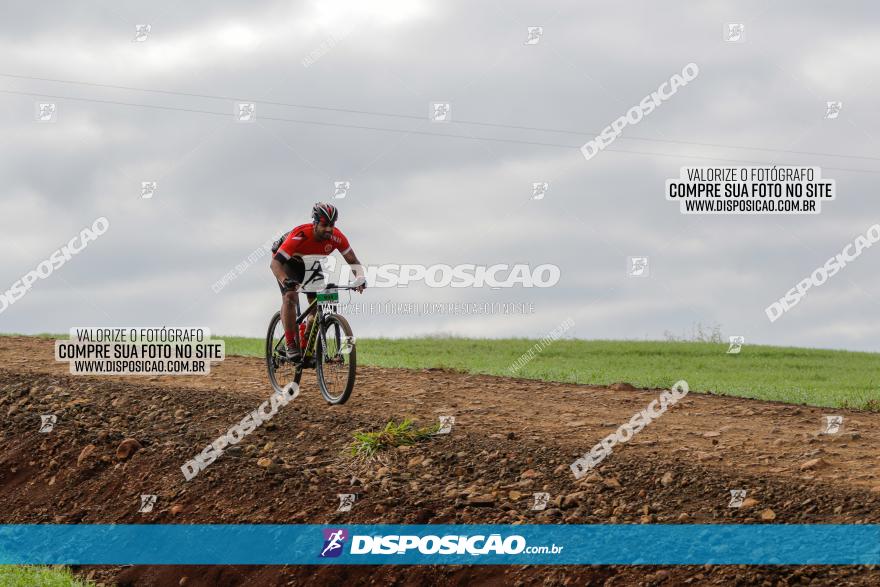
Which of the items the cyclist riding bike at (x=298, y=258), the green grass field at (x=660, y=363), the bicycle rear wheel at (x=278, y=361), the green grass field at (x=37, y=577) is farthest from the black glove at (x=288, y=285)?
the green grass field at (x=660, y=363)

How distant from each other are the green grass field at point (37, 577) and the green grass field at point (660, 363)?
8.03m

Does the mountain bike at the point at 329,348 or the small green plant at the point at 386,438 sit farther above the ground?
the mountain bike at the point at 329,348

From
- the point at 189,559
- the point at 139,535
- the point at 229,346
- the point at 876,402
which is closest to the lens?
the point at 189,559

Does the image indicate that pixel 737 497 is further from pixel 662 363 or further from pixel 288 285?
pixel 662 363

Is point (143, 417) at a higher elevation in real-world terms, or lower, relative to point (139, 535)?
higher

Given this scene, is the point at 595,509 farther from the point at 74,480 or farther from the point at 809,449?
the point at 74,480

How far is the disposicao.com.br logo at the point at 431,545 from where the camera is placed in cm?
855

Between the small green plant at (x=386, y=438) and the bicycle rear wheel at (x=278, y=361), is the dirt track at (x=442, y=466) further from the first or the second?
the bicycle rear wheel at (x=278, y=361)

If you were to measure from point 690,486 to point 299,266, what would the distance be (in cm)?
648

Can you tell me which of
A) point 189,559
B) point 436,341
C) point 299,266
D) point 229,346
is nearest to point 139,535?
point 189,559

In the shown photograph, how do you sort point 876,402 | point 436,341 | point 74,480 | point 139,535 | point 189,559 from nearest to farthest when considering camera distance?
point 189,559 < point 139,535 < point 74,480 < point 876,402 < point 436,341

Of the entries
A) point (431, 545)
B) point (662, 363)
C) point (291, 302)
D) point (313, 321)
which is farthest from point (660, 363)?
point (431, 545)

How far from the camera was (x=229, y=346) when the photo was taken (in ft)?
79.0

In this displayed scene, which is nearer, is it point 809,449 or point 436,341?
point 809,449
